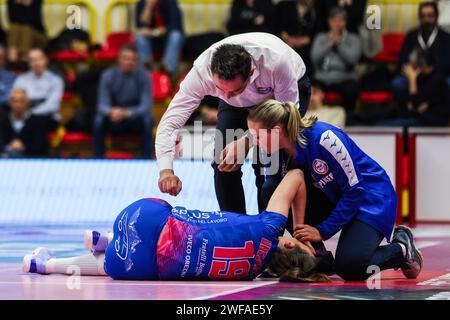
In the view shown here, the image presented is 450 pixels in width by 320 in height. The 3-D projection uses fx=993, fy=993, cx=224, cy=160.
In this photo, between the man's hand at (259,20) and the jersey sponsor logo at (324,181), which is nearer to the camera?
the jersey sponsor logo at (324,181)

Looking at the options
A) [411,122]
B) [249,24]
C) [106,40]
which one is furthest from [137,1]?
[411,122]

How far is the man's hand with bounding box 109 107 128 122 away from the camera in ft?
40.2

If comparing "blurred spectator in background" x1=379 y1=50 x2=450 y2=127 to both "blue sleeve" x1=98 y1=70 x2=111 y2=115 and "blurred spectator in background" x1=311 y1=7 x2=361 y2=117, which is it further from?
"blue sleeve" x1=98 y1=70 x2=111 y2=115

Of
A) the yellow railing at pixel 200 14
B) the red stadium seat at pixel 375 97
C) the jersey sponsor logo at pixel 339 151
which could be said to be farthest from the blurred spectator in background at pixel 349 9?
the jersey sponsor logo at pixel 339 151

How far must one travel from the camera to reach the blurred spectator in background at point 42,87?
42.4 feet

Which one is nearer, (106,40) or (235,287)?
(235,287)

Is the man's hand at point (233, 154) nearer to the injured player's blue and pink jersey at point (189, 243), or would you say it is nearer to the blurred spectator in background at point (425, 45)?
the injured player's blue and pink jersey at point (189, 243)

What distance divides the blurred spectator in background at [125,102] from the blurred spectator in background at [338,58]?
2.20 meters

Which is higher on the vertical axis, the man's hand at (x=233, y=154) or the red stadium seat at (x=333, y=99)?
the man's hand at (x=233, y=154)

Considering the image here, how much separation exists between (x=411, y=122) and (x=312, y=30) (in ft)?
6.77

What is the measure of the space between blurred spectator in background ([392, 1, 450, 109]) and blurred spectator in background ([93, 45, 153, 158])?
10.2ft

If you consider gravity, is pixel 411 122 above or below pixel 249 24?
below
